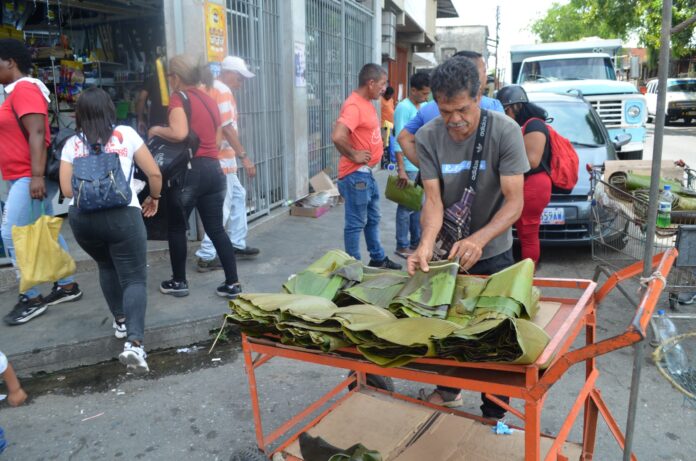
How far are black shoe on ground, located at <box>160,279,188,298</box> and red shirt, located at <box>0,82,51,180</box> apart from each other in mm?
1402

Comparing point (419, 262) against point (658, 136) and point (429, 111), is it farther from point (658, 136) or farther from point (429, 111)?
point (429, 111)

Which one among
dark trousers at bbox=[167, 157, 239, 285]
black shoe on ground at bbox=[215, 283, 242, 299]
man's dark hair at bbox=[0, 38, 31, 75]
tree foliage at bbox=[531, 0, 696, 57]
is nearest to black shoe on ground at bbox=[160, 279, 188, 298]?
dark trousers at bbox=[167, 157, 239, 285]

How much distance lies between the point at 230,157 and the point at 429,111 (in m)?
2.23

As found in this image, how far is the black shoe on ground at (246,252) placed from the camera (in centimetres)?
622

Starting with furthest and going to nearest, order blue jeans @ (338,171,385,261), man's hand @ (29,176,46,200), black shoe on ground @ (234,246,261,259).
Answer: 1. black shoe on ground @ (234,246,261,259)
2. blue jeans @ (338,171,385,261)
3. man's hand @ (29,176,46,200)

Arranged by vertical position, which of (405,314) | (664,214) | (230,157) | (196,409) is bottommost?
(196,409)

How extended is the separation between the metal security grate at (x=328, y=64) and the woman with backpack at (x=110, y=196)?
5.51 meters

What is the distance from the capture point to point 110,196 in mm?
3576

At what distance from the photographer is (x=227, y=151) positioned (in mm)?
5715

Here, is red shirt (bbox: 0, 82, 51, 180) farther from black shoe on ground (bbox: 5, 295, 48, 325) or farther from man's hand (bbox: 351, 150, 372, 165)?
man's hand (bbox: 351, 150, 372, 165)

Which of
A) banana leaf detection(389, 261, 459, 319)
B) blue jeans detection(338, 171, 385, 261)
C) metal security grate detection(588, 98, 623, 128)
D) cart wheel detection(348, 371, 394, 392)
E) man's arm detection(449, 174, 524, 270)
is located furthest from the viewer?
metal security grate detection(588, 98, 623, 128)

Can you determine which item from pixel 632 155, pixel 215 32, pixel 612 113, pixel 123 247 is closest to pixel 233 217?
pixel 215 32

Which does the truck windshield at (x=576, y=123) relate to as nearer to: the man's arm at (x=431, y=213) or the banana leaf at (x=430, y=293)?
the man's arm at (x=431, y=213)

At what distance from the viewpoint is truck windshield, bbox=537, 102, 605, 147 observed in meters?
7.38
